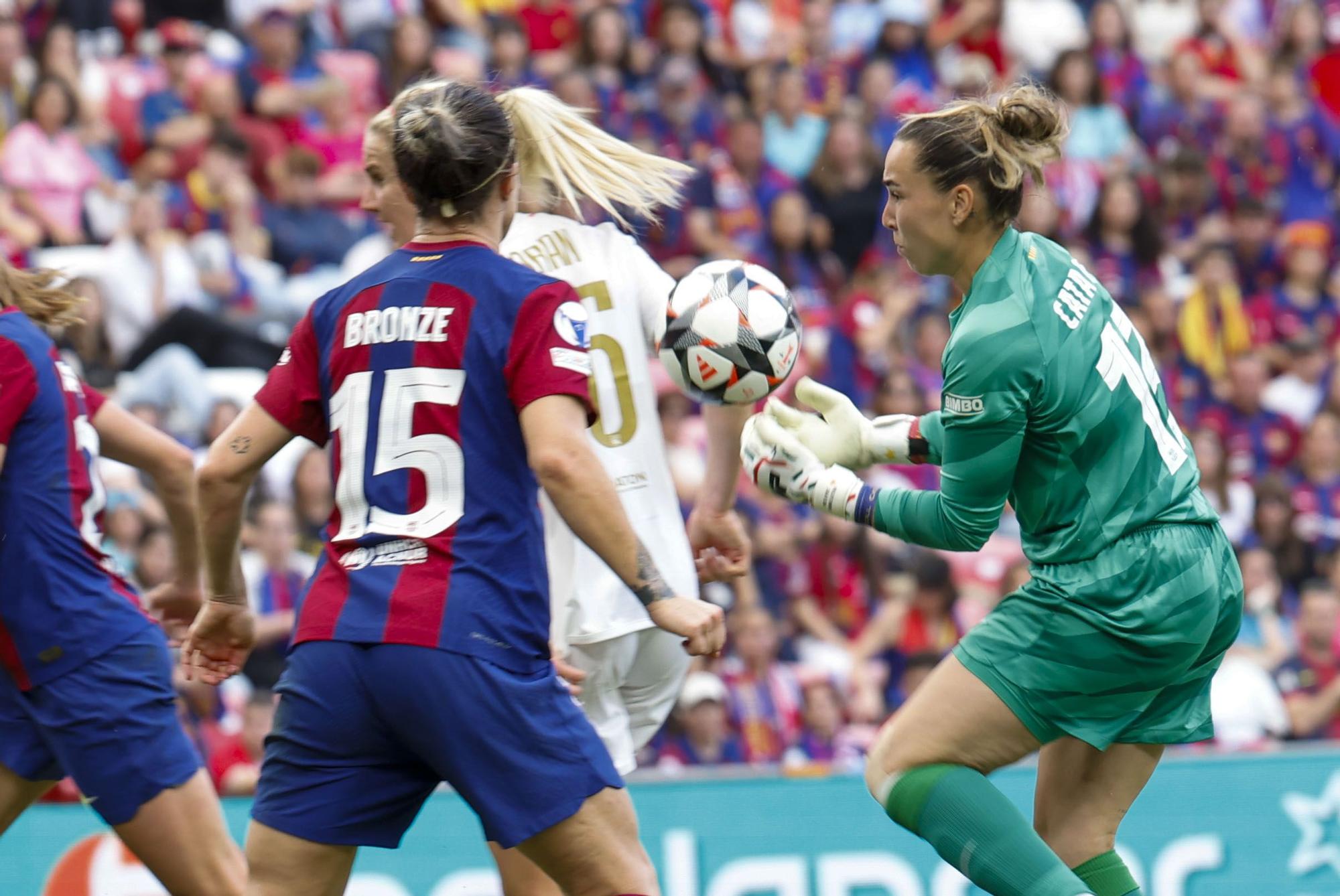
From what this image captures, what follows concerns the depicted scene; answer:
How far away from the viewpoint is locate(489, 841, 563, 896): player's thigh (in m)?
4.59

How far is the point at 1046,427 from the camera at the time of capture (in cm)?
394

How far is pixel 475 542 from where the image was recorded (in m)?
3.51

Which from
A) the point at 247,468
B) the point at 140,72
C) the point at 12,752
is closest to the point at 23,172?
the point at 140,72

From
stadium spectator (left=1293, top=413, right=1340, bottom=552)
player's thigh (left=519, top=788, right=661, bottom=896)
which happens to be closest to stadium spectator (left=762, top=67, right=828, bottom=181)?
stadium spectator (left=1293, top=413, right=1340, bottom=552)

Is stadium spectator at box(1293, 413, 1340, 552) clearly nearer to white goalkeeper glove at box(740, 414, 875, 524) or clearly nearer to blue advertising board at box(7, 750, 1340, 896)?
blue advertising board at box(7, 750, 1340, 896)

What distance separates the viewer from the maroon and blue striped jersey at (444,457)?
11.4ft

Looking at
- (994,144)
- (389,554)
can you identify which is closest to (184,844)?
(389,554)

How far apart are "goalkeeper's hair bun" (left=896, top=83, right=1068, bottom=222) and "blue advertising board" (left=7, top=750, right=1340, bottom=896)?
290 cm

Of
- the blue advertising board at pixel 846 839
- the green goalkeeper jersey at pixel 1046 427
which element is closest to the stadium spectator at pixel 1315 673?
the blue advertising board at pixel 846 839

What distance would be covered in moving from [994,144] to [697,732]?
4.94 metres

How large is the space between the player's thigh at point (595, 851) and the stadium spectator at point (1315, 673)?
674 centimetres

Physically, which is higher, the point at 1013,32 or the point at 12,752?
the point at 1013,32

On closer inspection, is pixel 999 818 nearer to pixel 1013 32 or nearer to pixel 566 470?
pixel 566 470

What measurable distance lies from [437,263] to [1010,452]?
4.42 ft
